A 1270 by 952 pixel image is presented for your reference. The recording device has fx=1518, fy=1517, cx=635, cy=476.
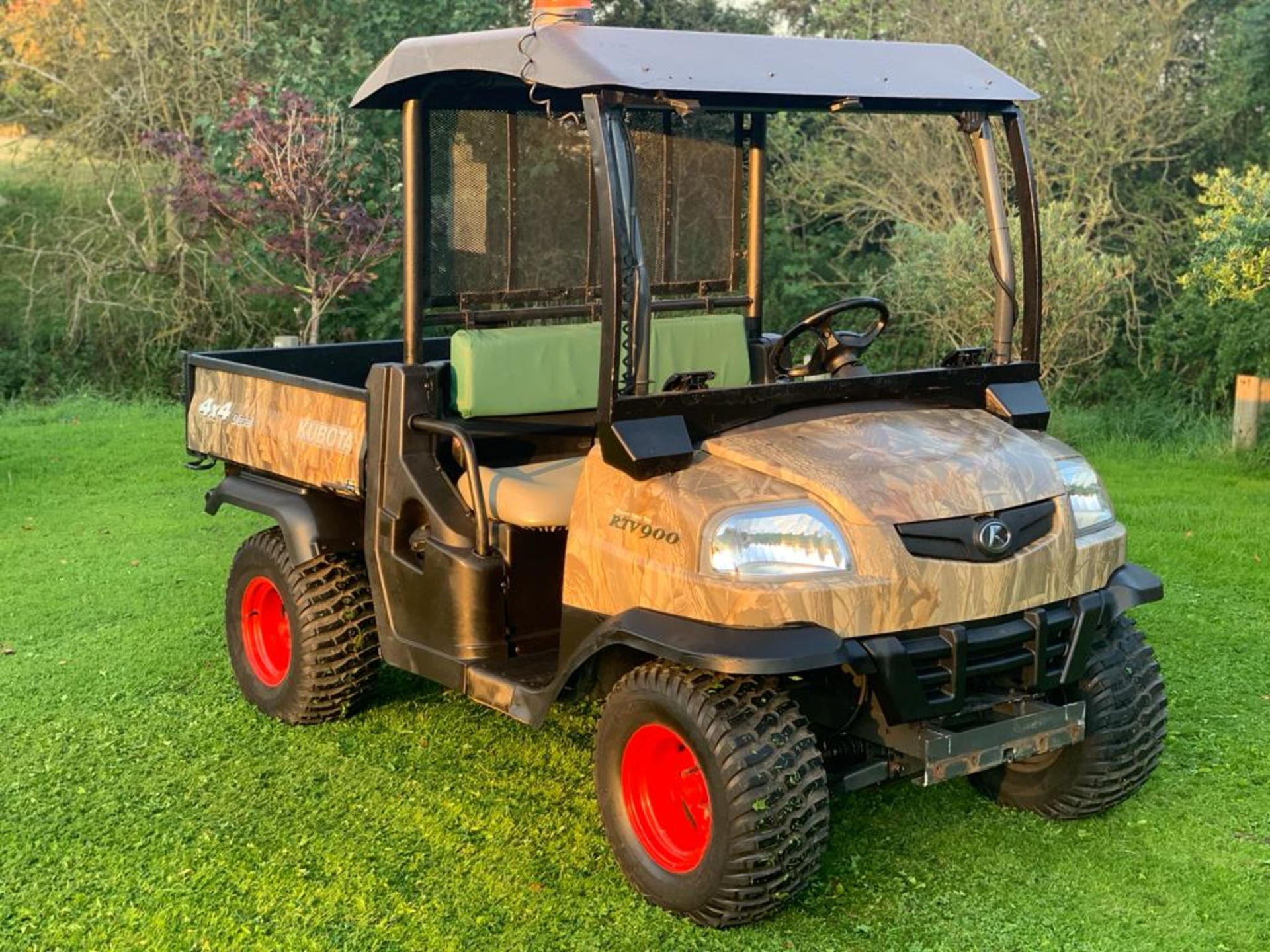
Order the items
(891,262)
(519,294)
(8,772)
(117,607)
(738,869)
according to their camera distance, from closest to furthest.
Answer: (738,869) < (8,772) < (519,294) < (117,607) < (891,262)

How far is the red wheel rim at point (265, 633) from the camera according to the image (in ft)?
16.6

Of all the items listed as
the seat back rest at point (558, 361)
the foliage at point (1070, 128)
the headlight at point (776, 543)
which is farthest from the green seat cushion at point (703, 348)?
the foliage at point (1070, 128)

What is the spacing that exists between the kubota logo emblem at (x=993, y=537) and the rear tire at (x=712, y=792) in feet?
1.88

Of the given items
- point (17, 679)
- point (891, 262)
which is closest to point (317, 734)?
point (17, 679)

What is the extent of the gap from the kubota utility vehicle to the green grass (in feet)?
0.56

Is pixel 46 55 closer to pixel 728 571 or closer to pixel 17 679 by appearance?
pixel 17 679

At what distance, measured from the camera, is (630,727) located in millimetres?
3617

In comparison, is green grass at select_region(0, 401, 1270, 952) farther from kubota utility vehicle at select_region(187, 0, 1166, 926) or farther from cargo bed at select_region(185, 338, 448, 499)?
cargo bed at select_region(185, 338, 448, 499)

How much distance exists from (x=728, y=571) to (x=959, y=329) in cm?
883

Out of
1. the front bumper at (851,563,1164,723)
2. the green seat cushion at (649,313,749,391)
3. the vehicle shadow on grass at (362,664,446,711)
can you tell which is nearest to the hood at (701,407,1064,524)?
the front bumper at (851,563,1164,723)

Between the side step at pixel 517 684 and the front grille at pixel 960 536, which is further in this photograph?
the side step at pixel 517 684

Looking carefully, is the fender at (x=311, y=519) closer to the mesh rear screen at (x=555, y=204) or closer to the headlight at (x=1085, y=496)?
the mesh rear screen at (x=555, y=204)

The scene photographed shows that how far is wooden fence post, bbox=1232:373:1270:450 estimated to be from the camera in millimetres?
9797

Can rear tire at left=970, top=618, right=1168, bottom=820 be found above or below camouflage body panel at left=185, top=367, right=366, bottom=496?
below
